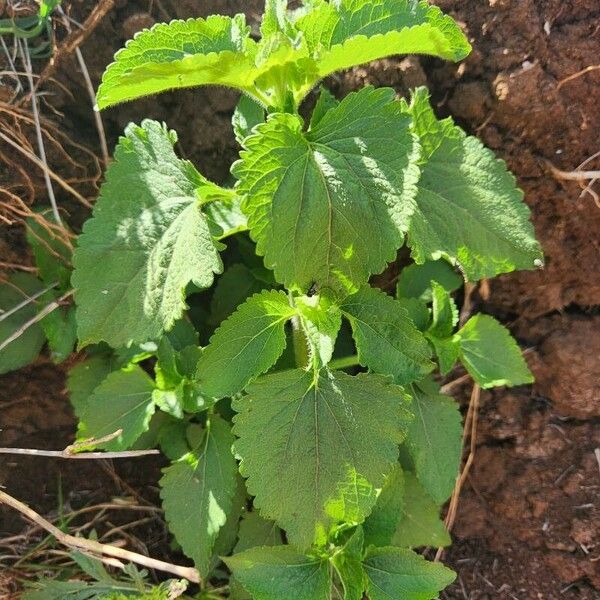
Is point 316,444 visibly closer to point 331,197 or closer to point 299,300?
point 299,300

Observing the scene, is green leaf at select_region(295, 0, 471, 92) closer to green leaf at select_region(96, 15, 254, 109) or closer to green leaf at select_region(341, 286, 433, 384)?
green leaf at select_region(96, 15, 254, 109)

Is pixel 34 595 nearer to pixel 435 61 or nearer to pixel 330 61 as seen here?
pixel 330 61

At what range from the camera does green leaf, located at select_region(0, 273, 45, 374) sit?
71.1 inches

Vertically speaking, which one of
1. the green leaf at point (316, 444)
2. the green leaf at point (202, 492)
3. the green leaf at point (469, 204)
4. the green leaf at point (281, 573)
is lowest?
the green leaf at point (281, 573)

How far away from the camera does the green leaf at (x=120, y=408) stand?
166 centimetres

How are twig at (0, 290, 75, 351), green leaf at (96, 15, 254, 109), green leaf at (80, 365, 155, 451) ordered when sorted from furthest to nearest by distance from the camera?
twig at (0, 290, 75, 351) < green leaf at (80, 365, 155, 451) < green leaf at (96, 15, 254, 109)

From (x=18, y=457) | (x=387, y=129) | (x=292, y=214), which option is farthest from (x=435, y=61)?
(x=18, y=457)

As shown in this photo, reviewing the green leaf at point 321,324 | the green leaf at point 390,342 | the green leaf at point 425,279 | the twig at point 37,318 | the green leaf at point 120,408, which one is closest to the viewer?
the green leaf at point 321,324

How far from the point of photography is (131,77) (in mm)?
1226

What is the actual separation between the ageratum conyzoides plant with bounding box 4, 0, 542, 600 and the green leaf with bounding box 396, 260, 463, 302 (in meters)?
0.02

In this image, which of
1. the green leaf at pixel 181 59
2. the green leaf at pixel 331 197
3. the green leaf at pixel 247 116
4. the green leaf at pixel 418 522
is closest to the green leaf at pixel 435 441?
the green leaf at pixel 418 522

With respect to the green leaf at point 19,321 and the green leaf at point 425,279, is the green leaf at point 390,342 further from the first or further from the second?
the green leaf at point 19,321

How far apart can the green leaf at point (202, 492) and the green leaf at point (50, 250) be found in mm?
516

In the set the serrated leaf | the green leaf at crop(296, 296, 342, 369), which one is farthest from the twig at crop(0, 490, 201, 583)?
the green leaf at crop(296, 296, 342, 369)
